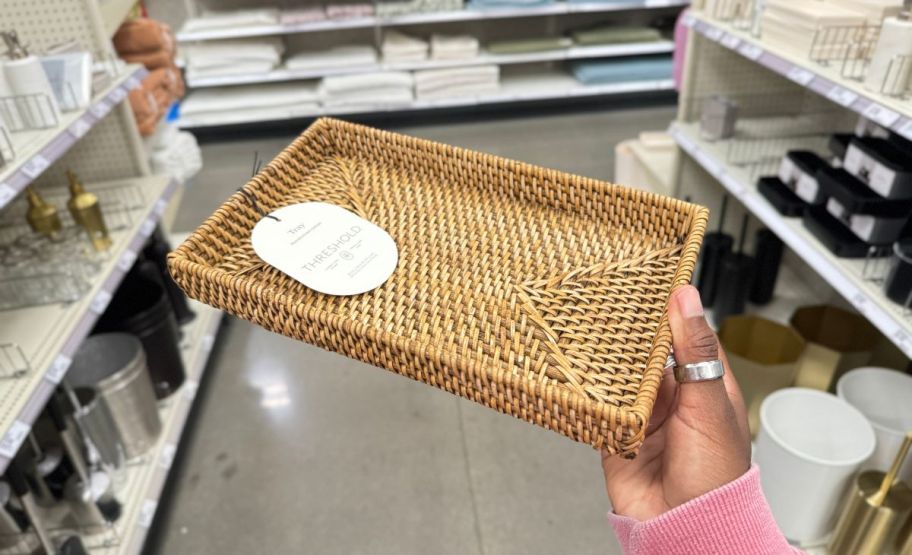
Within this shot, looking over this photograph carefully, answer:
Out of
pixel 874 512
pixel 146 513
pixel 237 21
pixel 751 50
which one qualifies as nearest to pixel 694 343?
pixel 874 512

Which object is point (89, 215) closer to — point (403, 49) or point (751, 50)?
point (751, 50)

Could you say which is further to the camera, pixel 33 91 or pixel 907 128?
pixel 33 91

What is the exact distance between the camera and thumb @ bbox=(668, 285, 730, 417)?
A: 745 mm

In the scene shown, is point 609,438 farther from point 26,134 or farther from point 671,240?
point 26,134

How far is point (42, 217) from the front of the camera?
1.68 m

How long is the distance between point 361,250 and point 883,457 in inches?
54.7

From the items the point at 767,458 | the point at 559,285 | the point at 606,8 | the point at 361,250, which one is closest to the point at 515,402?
the point at 559,285

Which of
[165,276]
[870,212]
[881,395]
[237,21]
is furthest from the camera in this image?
[237,21]

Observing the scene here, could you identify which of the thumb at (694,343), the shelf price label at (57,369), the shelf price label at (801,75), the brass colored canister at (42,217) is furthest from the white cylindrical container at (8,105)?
the shelf price label at (801,75)

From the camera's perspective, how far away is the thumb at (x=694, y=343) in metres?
0.75

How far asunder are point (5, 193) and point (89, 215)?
481 mm

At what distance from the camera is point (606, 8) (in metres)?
4.10

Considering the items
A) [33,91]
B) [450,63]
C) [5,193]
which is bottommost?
[450,63]

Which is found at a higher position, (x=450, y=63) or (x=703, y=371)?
(x=703, y=371)
